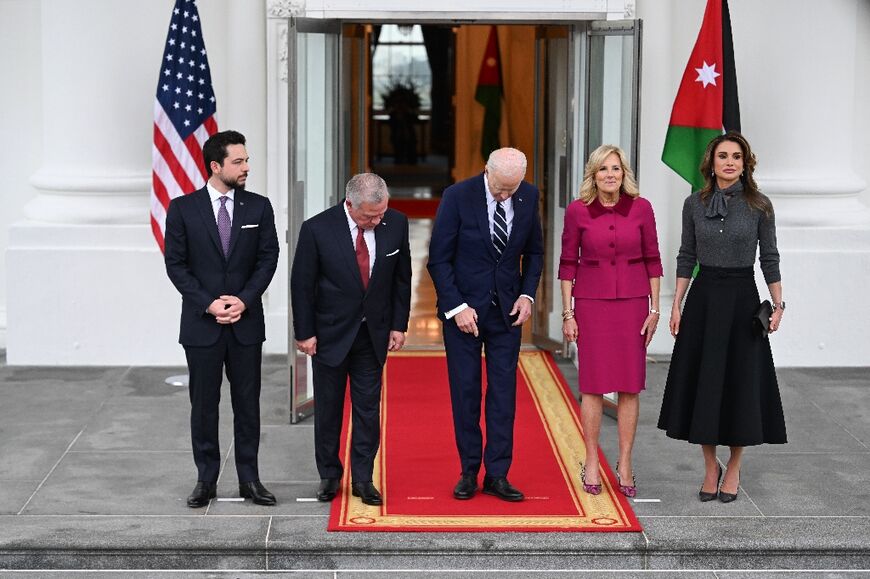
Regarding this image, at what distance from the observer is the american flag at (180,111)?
9.25 metres

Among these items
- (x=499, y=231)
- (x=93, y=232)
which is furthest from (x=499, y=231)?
(x=93, y=232)

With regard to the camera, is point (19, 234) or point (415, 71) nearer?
point (19, 234)

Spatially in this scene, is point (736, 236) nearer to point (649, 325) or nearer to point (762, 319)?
point (762, 319)

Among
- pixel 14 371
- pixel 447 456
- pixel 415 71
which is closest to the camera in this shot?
pixel 447 456

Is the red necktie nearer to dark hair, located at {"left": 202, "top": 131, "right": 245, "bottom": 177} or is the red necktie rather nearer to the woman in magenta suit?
dark hair, located at {"left": 202, "top": 131, "right": 245, "bottom": 177}

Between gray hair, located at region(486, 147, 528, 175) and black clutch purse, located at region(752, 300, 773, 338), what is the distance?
4.01 ft

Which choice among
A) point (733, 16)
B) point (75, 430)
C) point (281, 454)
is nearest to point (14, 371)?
point (75, 430)

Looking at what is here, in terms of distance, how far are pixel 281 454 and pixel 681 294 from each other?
225 cm

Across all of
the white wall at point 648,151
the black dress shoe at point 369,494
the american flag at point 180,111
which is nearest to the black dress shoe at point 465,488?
the black dress shoe at point 369,494

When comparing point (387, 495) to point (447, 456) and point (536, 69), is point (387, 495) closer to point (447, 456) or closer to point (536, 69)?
point (447, 456)

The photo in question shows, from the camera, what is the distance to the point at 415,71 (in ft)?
90.2

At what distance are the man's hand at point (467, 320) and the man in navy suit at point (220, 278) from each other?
856mm

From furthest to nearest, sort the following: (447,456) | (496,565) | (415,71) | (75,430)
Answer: (415,71), (75,430), (447,456), (496,565)

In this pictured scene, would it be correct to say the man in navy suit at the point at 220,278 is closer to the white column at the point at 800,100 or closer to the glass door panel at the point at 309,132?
the glass door panel at the point at 309,132
